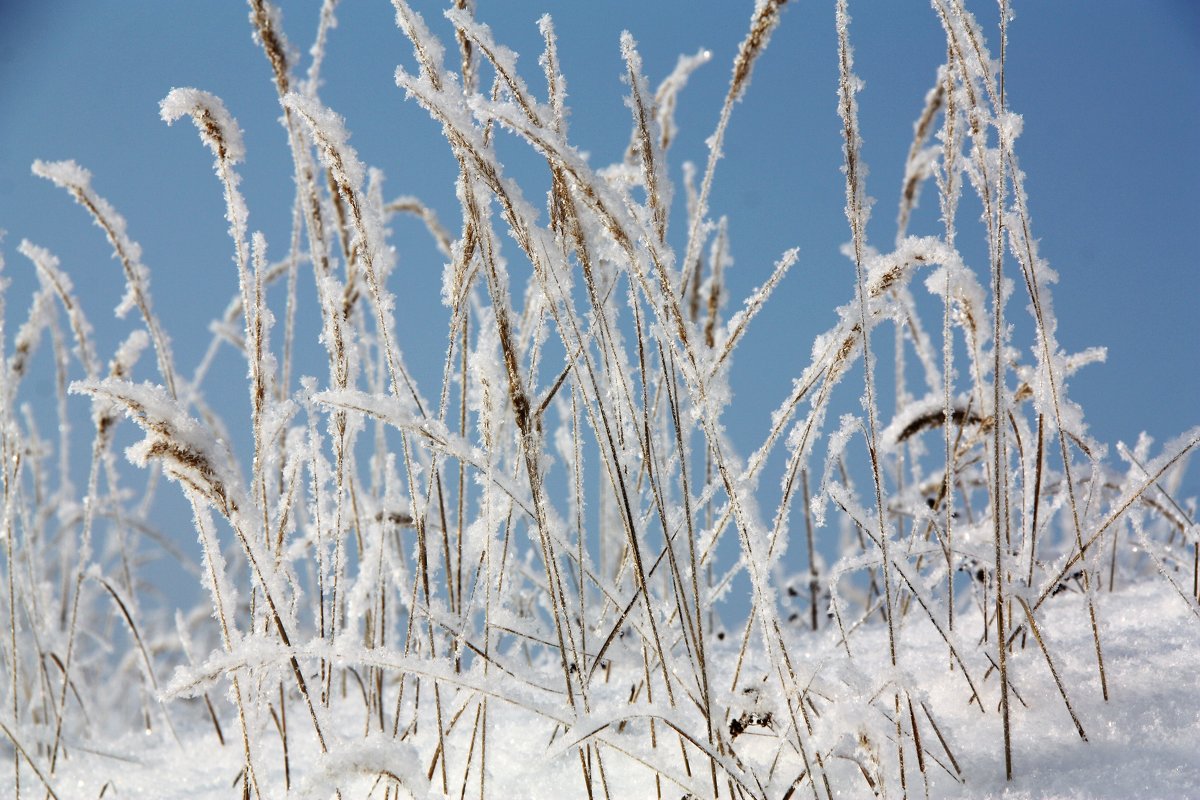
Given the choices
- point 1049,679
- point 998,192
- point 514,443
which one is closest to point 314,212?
point 514,443

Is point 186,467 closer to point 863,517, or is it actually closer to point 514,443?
point 514,443

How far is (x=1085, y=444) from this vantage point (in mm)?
982

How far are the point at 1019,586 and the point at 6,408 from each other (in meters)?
1.41

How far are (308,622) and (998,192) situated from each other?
2.95m

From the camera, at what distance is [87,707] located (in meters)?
1.55

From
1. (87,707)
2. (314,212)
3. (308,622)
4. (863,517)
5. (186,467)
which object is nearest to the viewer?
(186,467)

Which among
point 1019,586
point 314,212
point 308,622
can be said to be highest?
point 314,212

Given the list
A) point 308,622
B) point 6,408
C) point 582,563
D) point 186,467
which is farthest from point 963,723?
point 308,622

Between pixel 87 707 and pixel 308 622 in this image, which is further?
pixel 308 622

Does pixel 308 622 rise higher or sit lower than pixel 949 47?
lower

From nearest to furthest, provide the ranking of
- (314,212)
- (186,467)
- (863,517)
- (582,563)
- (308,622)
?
1. (186,467)
2. (582,563)
3. (863,517)
4. (314,212)
5. (308,622)

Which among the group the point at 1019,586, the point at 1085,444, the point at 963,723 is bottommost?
the point at 963,723

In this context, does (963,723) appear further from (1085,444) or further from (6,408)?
(6,408)

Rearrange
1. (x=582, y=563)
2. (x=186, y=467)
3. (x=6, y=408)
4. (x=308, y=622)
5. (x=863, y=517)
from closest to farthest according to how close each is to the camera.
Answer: (x=186, y=467)
(x=582, y=563)
(x=863, y=517)
(x=6, y=408)
(x=308, y=622)
